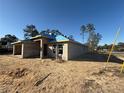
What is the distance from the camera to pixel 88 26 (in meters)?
56.8

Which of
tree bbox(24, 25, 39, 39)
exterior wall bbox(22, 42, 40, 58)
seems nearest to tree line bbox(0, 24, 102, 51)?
tree bbox(24, 25, 39, 39)

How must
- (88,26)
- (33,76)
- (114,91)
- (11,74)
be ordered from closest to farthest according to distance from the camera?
(114,91), (33,76), (11,74), (88,26)

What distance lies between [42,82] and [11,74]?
10.9ft

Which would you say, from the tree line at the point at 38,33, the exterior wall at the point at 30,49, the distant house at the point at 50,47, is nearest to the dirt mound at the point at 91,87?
the distant house at the point at 50,47

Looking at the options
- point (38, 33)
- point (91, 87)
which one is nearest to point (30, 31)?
point (38, 33)

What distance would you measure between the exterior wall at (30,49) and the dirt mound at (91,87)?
43.5ft

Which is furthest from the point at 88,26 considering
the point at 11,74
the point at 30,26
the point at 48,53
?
the point at 11,74

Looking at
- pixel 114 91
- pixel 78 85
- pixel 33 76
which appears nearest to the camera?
pixel 114 91

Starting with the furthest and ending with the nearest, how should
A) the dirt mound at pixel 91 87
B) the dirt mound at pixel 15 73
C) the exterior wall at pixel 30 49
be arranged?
1. the exterior wall at pixel 30 49
2. the dirt mound at pixel 15 73
3. the dirt mound at pixel 91 87

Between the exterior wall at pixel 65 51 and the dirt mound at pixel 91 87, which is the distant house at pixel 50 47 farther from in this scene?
the dirt mound at pixel 91 87

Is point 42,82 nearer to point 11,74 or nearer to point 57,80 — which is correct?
point 57,80

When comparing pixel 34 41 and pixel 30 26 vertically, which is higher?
pixel 30 26

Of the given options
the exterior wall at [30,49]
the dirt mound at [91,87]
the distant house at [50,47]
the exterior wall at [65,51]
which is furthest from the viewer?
the exterior wall at [30,49]

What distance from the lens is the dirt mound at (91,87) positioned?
5.47m
